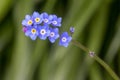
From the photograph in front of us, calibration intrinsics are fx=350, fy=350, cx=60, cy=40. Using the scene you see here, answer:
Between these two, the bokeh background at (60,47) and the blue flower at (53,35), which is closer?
the blue flower at (53,35)

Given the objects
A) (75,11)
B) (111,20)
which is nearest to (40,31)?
(75,11)

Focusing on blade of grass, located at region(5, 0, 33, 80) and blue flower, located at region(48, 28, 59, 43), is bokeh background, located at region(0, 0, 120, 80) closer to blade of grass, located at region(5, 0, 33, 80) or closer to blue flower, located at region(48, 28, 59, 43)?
blade of grass, located at region(5, 0, 33, 80)

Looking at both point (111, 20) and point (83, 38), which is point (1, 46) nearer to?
point (83, 38)

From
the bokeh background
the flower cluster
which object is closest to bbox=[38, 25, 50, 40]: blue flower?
the flower cluster

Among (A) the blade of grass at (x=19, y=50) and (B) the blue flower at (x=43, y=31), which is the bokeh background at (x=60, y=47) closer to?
(A) the blade of grass at (x=19, y=50)

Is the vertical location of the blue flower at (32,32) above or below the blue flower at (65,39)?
below

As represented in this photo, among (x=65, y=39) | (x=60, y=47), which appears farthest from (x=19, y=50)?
(x=65, y=39)

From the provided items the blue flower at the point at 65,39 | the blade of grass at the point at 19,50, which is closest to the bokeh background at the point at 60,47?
the blade of grass at the point at 19,50

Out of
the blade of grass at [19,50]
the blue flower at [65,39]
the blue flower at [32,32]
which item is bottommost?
the blue flower at [32,32]
